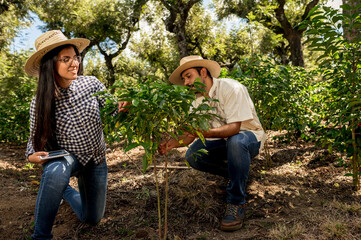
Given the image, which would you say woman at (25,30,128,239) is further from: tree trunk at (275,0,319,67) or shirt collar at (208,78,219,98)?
tree trunk at (275,0,319,67)

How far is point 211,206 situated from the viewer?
2766 mm

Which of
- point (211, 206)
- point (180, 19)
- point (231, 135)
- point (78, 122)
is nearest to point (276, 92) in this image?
point (231, 135)

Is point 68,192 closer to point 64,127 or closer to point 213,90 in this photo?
point 64,127

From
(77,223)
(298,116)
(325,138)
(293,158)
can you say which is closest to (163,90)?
(77,223)

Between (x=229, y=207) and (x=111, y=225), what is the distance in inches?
47.0

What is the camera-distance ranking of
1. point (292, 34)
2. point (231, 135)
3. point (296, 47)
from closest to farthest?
1. point (231, 135)
2. point (296, 47)
3. point (292, 34)

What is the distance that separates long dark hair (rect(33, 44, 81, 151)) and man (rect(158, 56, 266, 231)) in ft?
3.39

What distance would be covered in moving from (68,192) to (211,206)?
5.18ft

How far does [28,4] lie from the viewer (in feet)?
36.3

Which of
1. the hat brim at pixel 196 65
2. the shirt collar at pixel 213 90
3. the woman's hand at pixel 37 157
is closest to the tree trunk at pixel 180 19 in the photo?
the hat brim at pixel 196 65

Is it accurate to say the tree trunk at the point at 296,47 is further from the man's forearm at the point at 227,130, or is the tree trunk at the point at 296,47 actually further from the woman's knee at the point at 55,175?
the woman's knee at the point at 55,175

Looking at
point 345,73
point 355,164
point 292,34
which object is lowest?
point 355,164

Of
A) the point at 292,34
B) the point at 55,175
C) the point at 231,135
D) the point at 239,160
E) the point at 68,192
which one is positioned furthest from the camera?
the point at 292,34

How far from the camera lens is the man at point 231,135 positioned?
2.49 metres
